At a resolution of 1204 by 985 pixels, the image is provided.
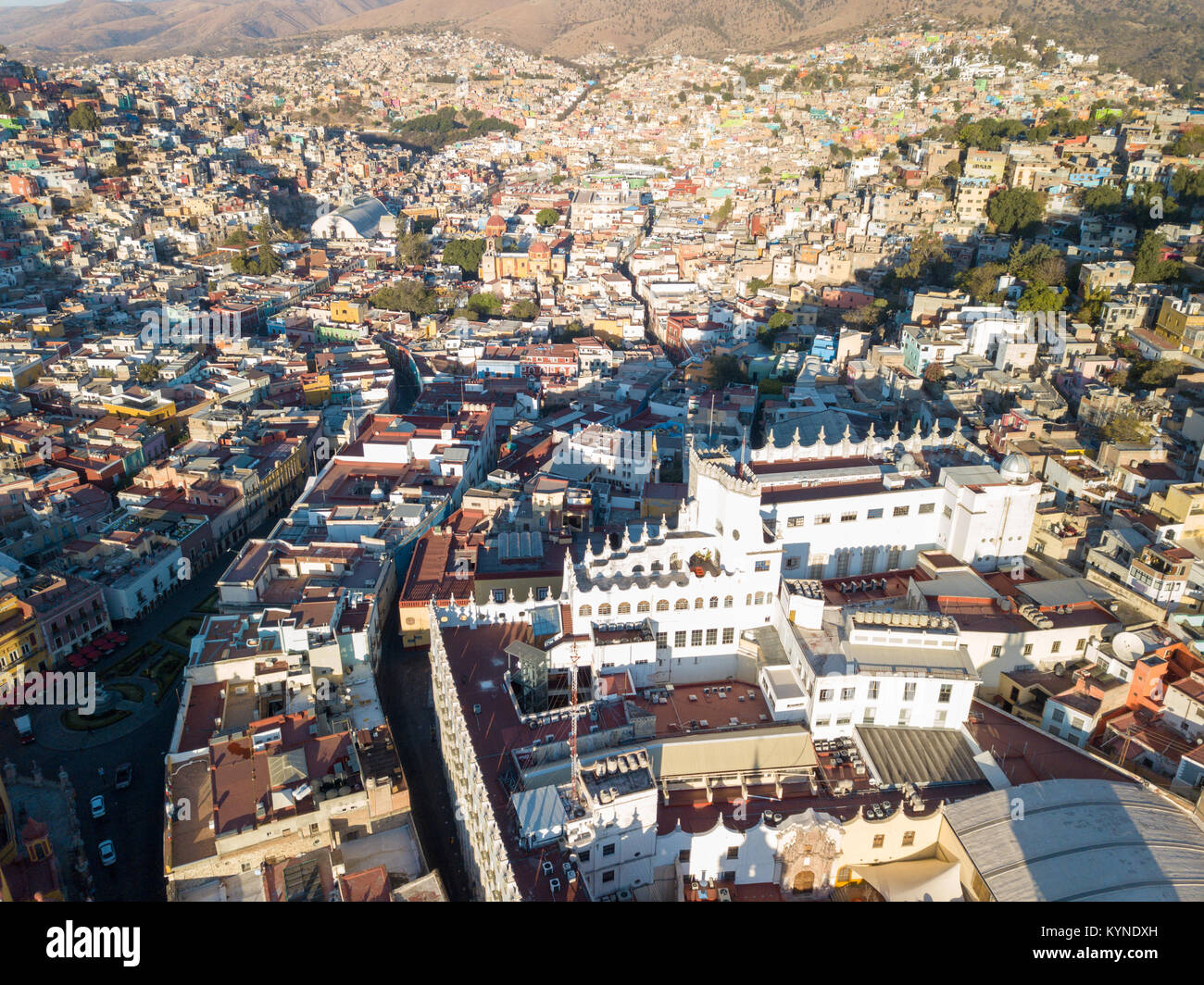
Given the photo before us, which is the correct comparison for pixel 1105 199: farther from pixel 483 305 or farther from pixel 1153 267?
pixel 483 305

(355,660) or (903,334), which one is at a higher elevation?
(903,334)

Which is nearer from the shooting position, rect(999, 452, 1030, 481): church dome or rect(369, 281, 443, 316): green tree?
rect(999, 452, 1030, 481): church dome

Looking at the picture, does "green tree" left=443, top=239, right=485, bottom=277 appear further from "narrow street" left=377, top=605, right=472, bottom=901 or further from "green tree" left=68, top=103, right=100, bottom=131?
"green tree" left=68, top=103, right=100, bottom=131

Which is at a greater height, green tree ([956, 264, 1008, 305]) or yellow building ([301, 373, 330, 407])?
green tree ([956, 264, 1008, 305])

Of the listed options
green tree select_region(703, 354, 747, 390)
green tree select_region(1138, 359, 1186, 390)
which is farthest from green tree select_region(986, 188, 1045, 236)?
green tree select_region(703, 354, 747, 390)

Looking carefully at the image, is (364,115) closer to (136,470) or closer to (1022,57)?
(1022,57)

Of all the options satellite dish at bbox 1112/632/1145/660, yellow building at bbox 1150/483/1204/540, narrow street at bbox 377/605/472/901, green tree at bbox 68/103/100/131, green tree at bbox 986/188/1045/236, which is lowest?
narrow street at bbox 377/605/472/901
